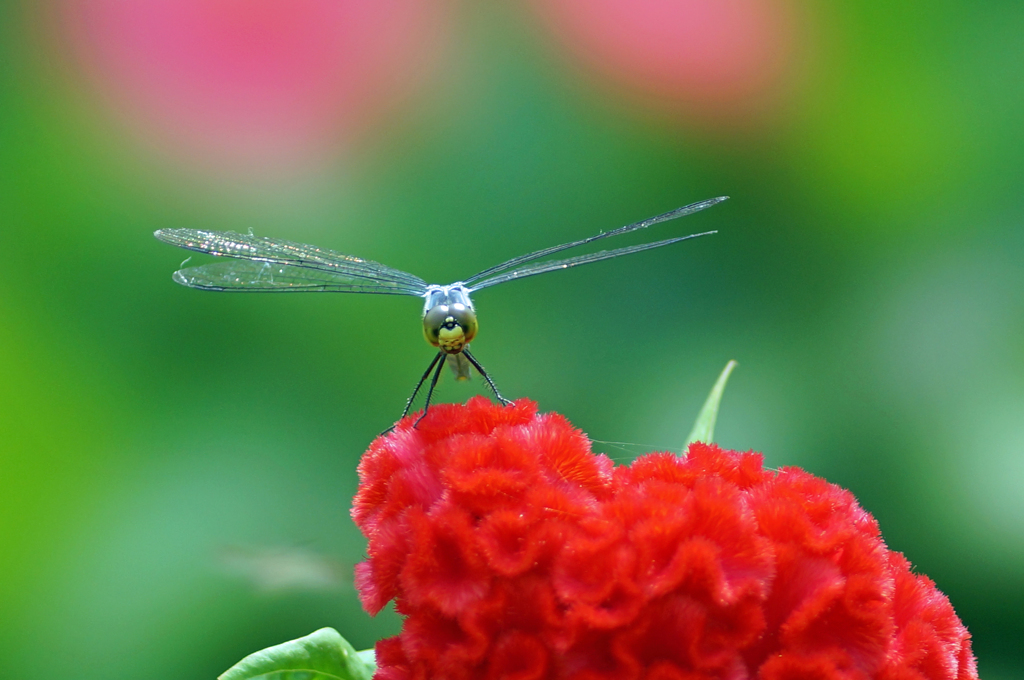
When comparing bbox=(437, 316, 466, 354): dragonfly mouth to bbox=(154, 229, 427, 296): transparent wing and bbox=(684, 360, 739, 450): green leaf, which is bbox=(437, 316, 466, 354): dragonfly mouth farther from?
bbox=(684, 360, 739, 450): green leaf

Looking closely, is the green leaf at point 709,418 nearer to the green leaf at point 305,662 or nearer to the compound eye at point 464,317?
the compound eye at point 464,317

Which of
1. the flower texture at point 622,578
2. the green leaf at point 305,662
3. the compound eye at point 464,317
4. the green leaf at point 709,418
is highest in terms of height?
→ the compound eye at point 464,317

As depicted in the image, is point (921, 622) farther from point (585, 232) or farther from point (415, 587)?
point (585, 232)

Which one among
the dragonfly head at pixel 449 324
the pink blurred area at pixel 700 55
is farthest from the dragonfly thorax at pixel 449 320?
the pink blurred area at pixel 700 55

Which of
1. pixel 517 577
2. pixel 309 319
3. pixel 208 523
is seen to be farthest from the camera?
pixel 309 319

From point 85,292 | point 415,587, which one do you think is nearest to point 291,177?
point 85,292

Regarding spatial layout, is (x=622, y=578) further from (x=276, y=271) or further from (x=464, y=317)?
(x=276, y=271)
